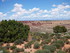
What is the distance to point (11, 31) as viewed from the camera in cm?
2684

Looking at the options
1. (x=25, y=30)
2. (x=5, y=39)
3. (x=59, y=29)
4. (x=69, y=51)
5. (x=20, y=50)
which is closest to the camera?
(x=69, y=51)

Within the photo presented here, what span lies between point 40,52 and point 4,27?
1375 centimetres

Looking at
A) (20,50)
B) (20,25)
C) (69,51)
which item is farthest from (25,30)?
(69,51)

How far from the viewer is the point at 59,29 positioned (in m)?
40.5

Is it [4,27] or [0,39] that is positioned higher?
[4,27]

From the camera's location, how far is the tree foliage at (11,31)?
26.4m

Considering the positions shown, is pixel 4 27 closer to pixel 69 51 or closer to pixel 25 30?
pixel 25 30

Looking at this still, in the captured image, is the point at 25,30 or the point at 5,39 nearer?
the point at 5,39

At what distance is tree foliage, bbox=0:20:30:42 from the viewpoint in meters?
26.4

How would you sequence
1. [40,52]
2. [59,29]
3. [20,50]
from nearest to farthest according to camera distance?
1. [40,52]
2. [20,50]
3. [59,29]

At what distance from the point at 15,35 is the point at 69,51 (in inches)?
516

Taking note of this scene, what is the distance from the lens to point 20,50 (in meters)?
17.4

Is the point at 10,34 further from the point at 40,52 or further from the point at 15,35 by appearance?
the point at 40,52

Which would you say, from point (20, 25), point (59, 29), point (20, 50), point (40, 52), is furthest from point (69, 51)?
point (59, 29)
